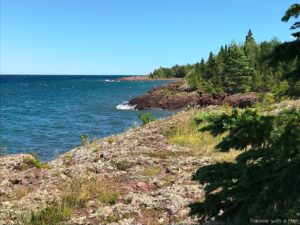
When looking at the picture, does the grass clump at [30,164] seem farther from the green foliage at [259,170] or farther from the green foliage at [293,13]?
the green foliage at [293,13]

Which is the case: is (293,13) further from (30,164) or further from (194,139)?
(194,139)

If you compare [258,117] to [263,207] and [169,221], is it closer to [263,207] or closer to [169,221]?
[263,207]

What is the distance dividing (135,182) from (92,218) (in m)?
2.52

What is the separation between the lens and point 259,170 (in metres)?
4.39

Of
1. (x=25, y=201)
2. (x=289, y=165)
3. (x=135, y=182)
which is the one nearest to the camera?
(x=289, y=165)

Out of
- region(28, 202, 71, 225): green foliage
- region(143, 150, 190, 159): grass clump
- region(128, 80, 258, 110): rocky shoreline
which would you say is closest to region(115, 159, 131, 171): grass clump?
region(143, 150, 190, 159): grass clump

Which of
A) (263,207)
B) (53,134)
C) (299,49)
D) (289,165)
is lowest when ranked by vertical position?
(53,134)

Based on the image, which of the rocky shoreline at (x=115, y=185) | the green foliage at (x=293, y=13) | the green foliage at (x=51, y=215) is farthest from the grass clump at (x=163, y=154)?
the green foliage at (x=293, y=13)

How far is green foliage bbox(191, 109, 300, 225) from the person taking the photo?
4.11 meters

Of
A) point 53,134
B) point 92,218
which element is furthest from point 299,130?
point 53,134

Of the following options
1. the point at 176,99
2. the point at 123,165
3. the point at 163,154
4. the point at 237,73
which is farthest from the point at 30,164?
the point at 237,73

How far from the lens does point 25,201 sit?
Answer: 9039 millimetres

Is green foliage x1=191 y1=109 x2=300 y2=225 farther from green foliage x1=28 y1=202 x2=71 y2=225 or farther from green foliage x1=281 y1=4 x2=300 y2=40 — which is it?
green foliage x1=28 y1=202 x2=71 y2=225

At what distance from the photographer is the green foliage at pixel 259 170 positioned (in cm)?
411
